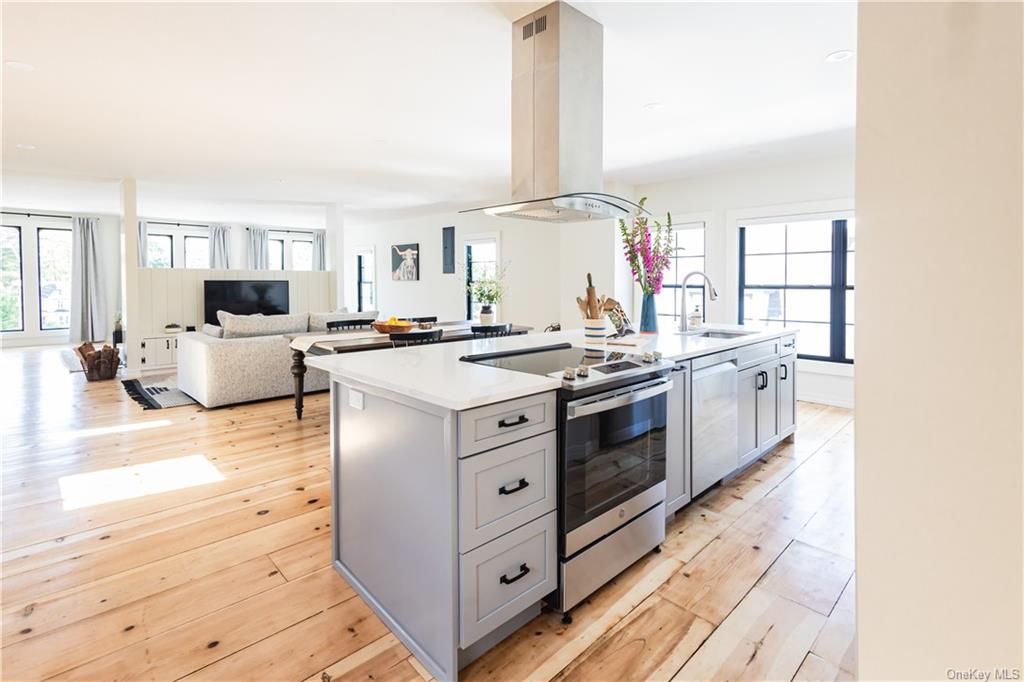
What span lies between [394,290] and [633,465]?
895 centimetres

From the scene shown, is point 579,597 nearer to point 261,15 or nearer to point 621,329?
point 621,329

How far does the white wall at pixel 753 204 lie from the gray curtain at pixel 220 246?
9450 mm

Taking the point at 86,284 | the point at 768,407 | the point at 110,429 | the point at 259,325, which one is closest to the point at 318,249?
the point at 86,284

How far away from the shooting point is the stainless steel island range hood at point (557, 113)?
260cm

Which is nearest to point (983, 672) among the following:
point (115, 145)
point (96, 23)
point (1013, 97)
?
point (1013, 97)

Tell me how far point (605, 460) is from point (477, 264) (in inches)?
283

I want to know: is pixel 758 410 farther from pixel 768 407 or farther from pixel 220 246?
pixel 220 246

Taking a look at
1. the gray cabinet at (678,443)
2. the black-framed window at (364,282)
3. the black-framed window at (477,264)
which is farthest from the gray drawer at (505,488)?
the black-framed window at (364,282)

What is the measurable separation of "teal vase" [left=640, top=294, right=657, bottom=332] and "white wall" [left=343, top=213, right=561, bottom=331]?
405 cm

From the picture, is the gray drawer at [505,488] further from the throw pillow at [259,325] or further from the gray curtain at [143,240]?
the gray curtain at [143,240]

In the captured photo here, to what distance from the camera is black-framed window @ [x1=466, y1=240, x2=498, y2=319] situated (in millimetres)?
8656

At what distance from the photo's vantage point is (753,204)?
228 inches

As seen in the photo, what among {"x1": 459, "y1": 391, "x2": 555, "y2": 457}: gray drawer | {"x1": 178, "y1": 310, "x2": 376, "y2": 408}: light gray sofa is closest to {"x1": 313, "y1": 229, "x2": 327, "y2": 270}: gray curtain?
{"x1": 178, "y1": 310, "x2": 376, "y2": 408}: light gray sofa

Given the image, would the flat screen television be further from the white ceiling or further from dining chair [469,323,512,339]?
dining chair [469,323,512,339]
